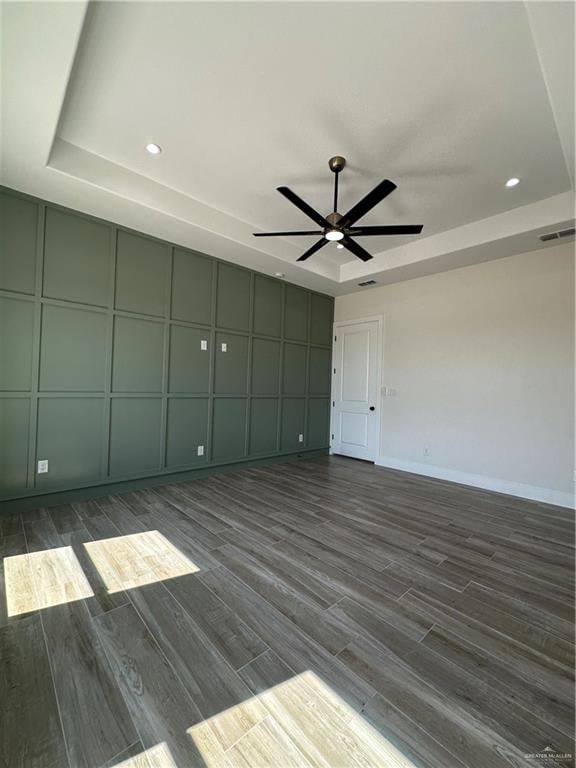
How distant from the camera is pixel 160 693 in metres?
1.24

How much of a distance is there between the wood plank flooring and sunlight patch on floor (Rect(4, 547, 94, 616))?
12mm

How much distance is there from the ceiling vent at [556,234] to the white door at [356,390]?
233 centimetres

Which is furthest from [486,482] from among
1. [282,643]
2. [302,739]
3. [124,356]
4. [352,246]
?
[124,356]

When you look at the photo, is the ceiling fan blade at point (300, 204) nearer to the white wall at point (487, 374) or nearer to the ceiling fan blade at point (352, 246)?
the ceiling fan blade at point (352, 246)

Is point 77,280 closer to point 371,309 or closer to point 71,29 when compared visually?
point 71,29

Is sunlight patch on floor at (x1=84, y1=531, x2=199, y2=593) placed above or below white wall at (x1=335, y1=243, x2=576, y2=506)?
below

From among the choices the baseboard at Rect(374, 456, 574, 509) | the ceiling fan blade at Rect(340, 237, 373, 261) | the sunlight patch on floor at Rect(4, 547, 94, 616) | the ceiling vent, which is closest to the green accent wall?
the sunlight patch on floor at Rect(4, 547, 94, 616)

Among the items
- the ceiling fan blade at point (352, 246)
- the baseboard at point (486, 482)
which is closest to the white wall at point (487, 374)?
the baseboard at point (486, 482)

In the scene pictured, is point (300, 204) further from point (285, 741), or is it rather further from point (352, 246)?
point (285, 741)

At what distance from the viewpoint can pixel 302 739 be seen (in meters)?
1.09

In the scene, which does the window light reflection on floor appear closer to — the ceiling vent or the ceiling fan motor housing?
the ceiling fan motor housing

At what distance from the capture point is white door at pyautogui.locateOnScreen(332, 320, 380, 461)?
5.34 metres

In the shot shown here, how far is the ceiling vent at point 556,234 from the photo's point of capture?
329 cm

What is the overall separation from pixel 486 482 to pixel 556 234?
3.01m
